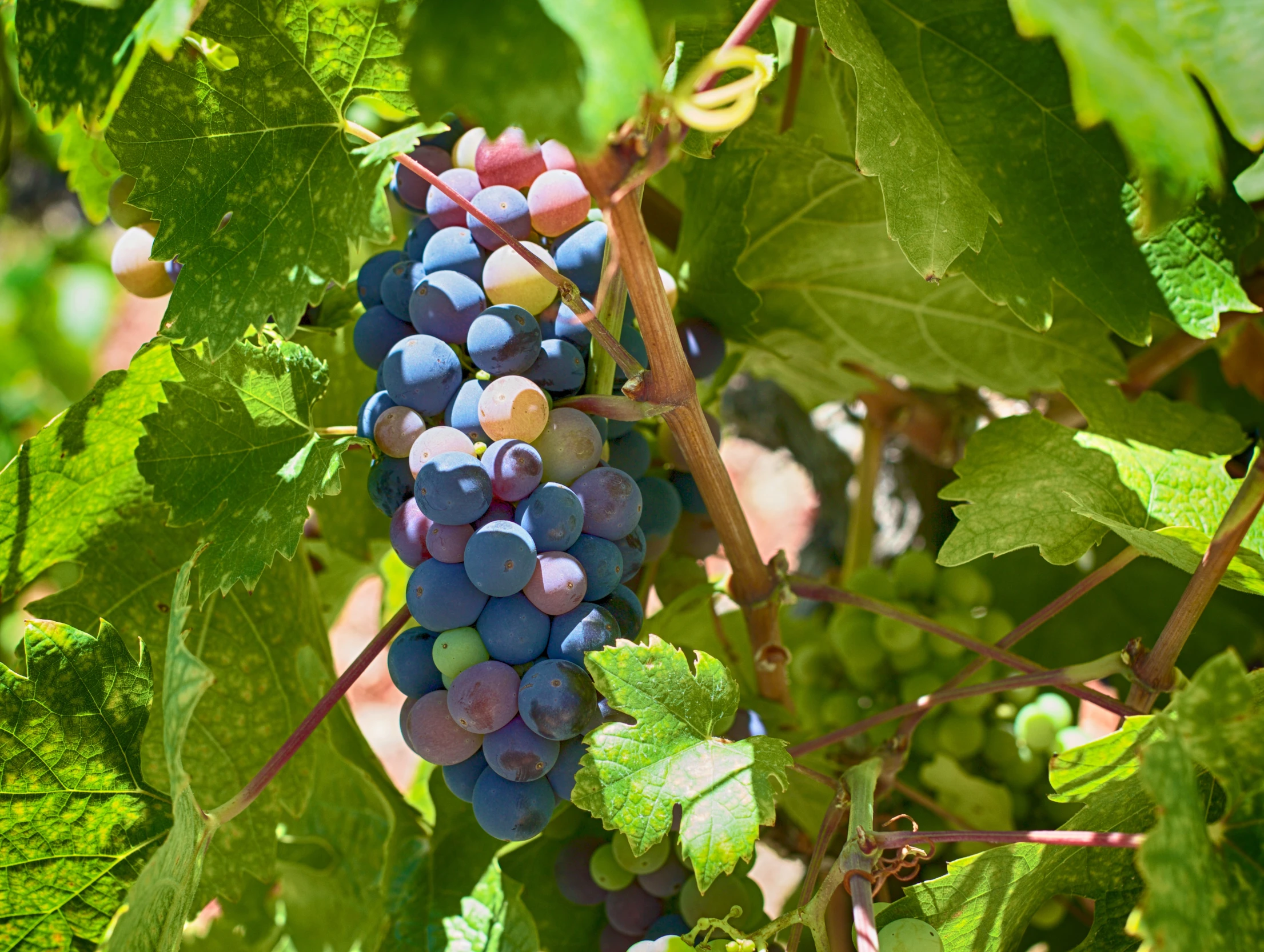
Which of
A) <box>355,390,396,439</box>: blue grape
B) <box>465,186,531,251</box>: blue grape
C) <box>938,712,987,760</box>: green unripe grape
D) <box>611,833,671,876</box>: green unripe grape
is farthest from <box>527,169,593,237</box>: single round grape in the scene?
<box>938,712,987,760</box>: green unripe grape

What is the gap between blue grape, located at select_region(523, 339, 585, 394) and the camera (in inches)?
20.0

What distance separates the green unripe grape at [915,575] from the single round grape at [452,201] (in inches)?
18.0

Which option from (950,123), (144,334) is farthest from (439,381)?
(144,334)

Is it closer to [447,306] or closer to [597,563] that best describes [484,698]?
[597,563]

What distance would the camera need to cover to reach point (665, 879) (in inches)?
23.5

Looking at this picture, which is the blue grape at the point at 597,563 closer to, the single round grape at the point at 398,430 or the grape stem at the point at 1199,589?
the single round grape at the point at 398,430

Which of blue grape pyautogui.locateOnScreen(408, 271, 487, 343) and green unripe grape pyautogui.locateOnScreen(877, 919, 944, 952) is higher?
blue grape pyautogui.locateOnScreen(408, 271, 487, 343)

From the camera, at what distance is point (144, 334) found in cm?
367

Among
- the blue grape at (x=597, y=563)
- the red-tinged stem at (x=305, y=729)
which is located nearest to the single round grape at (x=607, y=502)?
the blue grape at (x=597, y=563)

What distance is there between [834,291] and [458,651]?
1.50ft

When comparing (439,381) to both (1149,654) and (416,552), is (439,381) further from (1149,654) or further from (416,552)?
(1149,654)

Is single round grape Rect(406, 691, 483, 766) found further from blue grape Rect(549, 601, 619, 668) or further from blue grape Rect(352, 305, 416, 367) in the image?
blue grape Rect(352, 305, 416, 367)

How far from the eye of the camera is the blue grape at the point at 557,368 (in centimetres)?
51

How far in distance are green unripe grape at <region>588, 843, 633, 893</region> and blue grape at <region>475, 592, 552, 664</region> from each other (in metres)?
0.20
